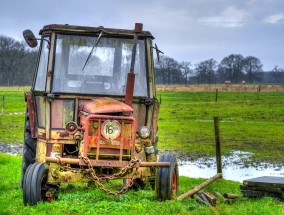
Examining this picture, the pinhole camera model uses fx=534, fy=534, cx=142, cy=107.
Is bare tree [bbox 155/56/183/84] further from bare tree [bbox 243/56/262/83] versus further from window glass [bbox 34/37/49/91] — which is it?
window glass [bbox 34/37/49/91]

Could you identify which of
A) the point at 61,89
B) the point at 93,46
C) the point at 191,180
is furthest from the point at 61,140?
the point at 191,180

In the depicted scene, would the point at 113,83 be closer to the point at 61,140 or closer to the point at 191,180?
the point at 61,140

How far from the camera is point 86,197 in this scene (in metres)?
8.43

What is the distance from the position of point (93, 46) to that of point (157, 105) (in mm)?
1610

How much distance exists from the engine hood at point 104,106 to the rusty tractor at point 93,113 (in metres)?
0.02

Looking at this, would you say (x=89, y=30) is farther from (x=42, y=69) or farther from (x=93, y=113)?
(x=93, y=113)

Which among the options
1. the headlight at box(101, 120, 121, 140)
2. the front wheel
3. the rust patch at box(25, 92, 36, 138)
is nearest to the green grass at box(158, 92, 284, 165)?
the rust patch at box(25, 92, 36, 138)

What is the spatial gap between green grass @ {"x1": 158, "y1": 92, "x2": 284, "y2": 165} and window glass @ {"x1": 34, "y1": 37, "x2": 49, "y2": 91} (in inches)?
388

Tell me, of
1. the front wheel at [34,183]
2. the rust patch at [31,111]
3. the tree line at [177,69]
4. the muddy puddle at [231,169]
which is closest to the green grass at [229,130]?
the muddy puddle at [231,169]

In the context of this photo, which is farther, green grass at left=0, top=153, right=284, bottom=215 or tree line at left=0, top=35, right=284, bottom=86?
tree line at left=0, top=35, right=284, bottom=86

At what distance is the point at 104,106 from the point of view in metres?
8.32

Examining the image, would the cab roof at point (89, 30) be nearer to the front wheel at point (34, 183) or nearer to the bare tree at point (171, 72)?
the front wheel at point (34, 183)

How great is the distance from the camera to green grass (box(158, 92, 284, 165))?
2042 cm

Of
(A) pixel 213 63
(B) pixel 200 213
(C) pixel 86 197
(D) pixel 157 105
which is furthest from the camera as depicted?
(A) pixel 213 63
